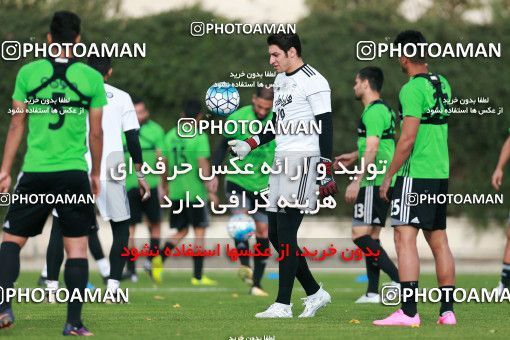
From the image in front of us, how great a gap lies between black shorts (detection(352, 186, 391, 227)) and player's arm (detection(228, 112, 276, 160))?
2.37m

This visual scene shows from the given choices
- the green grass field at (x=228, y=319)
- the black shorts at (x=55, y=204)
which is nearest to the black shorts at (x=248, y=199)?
the green grass field at (x=228, y=319)

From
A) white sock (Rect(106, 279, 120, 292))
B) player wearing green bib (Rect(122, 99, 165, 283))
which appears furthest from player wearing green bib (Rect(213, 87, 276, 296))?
player wearing green bib (Rect(122, 99, 165, 283))

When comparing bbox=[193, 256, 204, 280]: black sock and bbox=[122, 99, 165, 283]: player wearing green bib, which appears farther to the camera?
bbox=[122, 99, 165, 283]: player wearing green bib

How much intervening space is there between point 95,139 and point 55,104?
0.38m

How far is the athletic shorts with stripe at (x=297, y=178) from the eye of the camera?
10.5 metres

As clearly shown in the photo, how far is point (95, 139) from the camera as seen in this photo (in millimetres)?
8625

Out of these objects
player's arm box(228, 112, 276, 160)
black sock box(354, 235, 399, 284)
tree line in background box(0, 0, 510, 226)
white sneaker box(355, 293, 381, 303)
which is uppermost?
tree line in background box(0, 0, 510, 226)

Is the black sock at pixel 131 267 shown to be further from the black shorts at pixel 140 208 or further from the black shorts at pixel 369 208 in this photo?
the black shorts at pixel 369 208

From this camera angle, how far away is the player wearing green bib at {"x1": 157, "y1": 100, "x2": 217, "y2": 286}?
16.7 metres

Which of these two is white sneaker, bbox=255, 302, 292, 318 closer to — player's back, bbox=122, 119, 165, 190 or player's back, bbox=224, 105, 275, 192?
player's back, bbox=224, 105, 275, 192

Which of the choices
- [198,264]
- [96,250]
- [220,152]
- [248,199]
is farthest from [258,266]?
[198,264]

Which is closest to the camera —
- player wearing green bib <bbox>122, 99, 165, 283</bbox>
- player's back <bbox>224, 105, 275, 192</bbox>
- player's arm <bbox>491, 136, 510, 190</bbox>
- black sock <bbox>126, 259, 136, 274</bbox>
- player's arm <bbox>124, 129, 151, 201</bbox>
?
player's arm <bbox>124, 129, 151, 201</bbox>

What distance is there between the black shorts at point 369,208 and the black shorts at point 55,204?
188 inches

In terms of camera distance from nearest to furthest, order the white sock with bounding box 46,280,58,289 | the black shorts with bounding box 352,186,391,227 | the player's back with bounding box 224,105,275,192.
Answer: the white sock with bounding box 46,280,58,289 < the black shorts with bounding box 352,186,391,227 < the player's back with bounding box 224,105,275,192
